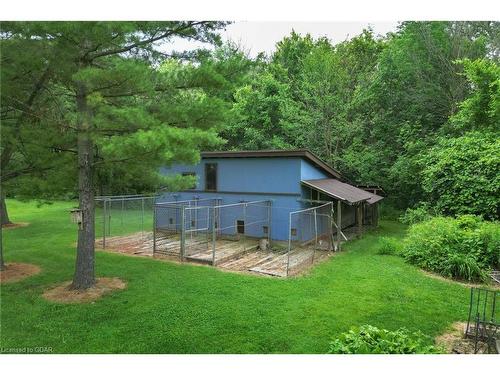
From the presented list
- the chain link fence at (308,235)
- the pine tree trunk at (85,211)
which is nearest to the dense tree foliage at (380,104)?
the chain link fence at (308,235)

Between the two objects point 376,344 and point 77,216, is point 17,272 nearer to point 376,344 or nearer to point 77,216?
point 77,216

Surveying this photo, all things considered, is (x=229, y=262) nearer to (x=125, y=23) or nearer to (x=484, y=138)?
(x=125, y=23)

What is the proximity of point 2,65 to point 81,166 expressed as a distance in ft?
7.99

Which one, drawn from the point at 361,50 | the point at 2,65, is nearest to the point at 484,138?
the point at 361,50

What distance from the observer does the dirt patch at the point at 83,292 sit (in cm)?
780

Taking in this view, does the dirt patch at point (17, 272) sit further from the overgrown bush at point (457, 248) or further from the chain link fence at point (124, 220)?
the overgrown bush at point (457, 248)

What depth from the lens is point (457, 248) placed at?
10.3 meters

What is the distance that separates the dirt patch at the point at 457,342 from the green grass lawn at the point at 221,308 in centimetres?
21

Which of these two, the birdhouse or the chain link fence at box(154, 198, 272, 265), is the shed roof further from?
the birdhouse

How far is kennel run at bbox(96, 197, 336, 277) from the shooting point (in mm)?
11031

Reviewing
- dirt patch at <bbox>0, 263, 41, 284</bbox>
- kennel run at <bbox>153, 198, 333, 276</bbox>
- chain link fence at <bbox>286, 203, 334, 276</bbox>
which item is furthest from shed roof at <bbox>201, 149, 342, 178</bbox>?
dirt patch at <bbox>0, 263, 41, 284</bbox>

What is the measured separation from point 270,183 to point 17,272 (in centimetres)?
858

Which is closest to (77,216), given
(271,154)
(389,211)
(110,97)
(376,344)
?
(110,97)

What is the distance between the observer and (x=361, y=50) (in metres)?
24.9
